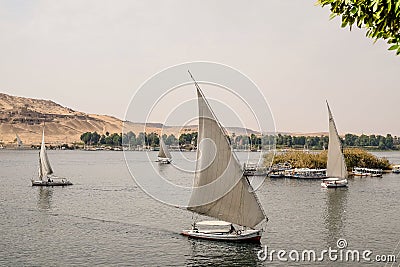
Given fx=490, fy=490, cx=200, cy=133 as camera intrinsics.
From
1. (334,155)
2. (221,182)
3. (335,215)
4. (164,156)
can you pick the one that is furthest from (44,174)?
(164,156)

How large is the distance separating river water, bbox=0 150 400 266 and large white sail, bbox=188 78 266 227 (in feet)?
8.34

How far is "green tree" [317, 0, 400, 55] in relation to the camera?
8.88 meters

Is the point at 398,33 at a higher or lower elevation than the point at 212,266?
higher

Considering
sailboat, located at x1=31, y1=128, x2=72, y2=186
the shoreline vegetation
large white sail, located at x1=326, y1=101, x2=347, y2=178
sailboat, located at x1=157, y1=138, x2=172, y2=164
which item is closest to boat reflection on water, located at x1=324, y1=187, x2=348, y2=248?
large white sail, located at x1=326, y1=101, x2=347, y2=178

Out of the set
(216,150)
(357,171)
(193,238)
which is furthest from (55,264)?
(357,171)

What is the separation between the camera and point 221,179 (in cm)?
3622

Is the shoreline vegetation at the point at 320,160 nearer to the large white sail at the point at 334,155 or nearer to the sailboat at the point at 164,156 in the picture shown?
the large white sail at the point at 334,155

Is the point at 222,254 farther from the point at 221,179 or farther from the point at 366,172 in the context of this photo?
the point at 366,172

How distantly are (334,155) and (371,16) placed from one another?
2934 inches

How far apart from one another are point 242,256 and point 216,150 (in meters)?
7.96

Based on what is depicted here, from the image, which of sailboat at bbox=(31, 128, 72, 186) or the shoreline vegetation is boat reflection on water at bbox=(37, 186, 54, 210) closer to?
sailboat at bbox=(31, 128, 72, 186)

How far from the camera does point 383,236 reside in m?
40.2

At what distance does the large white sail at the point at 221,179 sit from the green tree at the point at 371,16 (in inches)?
1040

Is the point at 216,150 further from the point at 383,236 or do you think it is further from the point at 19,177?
the point at 19,177
